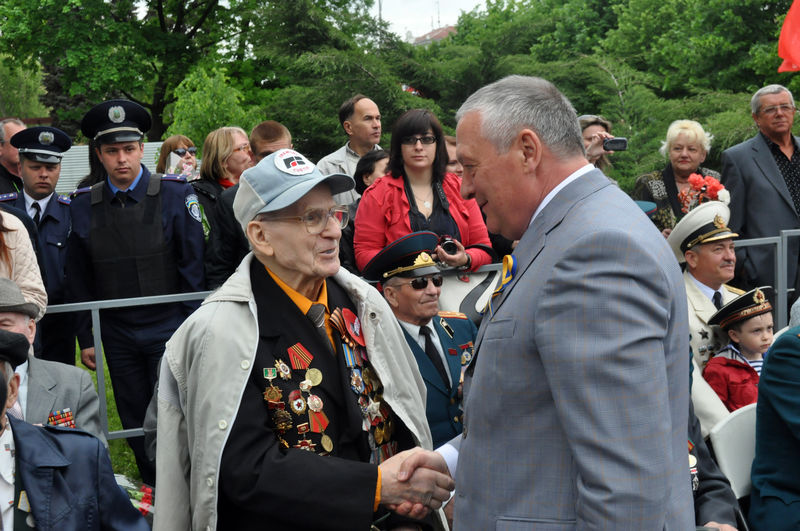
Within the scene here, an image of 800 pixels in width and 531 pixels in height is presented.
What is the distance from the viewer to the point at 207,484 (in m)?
2.47

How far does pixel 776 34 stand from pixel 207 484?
17267 millimetres

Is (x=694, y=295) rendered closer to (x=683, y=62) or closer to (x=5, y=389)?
(x=5, y=389)

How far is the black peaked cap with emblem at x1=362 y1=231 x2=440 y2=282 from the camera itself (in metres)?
4.22

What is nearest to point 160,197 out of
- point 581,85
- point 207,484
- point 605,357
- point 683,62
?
point 207,484

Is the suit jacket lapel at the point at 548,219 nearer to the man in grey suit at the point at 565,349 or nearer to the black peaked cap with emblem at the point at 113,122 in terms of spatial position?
the man in grey suit at the point at 565,349

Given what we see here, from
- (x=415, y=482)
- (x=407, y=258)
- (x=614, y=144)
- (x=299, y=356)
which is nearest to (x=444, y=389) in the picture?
(x=407, y=258)

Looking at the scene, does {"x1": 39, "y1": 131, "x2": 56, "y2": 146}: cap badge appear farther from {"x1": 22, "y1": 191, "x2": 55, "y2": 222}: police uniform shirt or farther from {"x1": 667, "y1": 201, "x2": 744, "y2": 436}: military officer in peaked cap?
{"x1": 667, "y1": 201, "x2": 744, "y2": 436}: military officer in peaked cap

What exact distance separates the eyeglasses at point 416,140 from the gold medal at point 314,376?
301 centimetres

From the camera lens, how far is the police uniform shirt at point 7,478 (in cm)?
265

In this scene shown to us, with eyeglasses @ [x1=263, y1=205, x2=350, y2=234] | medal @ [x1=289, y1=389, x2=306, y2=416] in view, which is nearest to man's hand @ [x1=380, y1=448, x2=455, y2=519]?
medal @ [x1=289, y1=389, x2=306, y2=416]

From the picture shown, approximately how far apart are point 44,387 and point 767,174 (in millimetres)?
5703

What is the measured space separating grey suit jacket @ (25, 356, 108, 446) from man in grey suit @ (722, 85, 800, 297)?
5.04 meters

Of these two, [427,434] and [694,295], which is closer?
[427,434]

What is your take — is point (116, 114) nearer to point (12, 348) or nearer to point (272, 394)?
point (12, 348)
